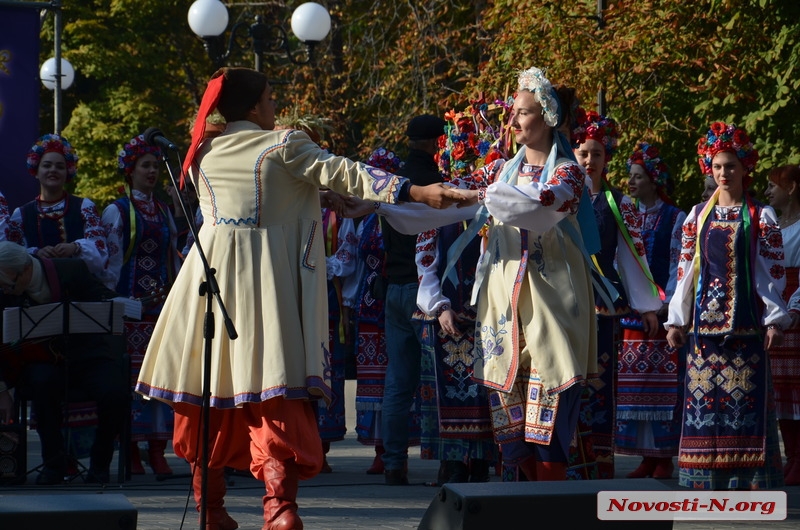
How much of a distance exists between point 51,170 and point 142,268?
88 cm

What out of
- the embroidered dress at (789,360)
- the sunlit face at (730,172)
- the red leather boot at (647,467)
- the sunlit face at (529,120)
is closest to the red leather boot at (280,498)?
the sunlit face at (529,120)

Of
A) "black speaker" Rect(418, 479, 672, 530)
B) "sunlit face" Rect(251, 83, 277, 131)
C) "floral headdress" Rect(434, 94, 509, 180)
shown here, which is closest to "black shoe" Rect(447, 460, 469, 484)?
"floral headdress" Rect(434, 94, 509, 180)

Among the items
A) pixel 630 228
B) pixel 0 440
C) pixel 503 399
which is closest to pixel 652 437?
pixel 630 228

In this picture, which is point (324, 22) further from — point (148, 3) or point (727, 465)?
point (148, 3)

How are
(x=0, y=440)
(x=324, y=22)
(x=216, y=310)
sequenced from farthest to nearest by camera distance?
(x=324, y=22) < (x=0, y=440) < (x=216, y=310)

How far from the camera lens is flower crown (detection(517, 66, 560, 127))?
6.97m

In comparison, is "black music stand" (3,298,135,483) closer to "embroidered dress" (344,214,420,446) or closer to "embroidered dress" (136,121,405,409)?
"embroidered dress" (344,214,420,446)

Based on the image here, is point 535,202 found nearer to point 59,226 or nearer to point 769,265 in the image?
point 769,265

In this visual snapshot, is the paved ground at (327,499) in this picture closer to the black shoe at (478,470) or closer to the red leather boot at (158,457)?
the red leather boot at (158,457)

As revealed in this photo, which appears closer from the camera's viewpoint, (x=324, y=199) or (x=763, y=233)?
(x=324, y=199)

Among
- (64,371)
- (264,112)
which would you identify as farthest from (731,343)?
(64,371)

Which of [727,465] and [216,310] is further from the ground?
[216,310]

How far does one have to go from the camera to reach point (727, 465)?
8.37 meters

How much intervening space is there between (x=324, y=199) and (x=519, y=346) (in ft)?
3.75
